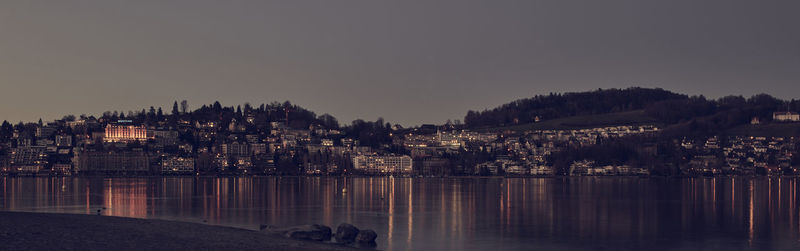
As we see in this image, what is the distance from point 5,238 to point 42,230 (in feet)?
10.8

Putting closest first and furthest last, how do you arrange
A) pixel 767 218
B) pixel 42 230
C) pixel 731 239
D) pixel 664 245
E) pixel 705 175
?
pixel 42 230 → pixel 664 245 → pixel 731 239 → pixel 767 218 → pixel 705 175

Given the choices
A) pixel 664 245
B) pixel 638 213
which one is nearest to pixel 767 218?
pixel 638 213

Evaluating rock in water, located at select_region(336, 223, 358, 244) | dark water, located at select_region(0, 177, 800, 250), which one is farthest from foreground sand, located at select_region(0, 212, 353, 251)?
dark water, located at select_region(0, 177, 800, 250)

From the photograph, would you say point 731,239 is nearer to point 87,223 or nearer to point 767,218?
point 767,218

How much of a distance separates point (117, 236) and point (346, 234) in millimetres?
10128

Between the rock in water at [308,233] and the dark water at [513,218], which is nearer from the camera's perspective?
the rock in water at [308,233]

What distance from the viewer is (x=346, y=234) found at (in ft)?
133

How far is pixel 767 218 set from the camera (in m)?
56.7

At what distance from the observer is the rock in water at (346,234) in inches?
1592

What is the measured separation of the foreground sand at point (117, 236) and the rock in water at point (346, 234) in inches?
101

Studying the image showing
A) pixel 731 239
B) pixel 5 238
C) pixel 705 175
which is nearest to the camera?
pixel 5 238

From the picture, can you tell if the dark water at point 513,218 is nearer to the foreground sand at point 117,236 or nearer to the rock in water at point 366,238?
the rock in water at point 366,238

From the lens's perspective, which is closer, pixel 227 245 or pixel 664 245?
pixel 227 245

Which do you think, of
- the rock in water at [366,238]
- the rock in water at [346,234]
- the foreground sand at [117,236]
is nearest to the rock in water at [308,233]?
the rock in water at [346,234]
